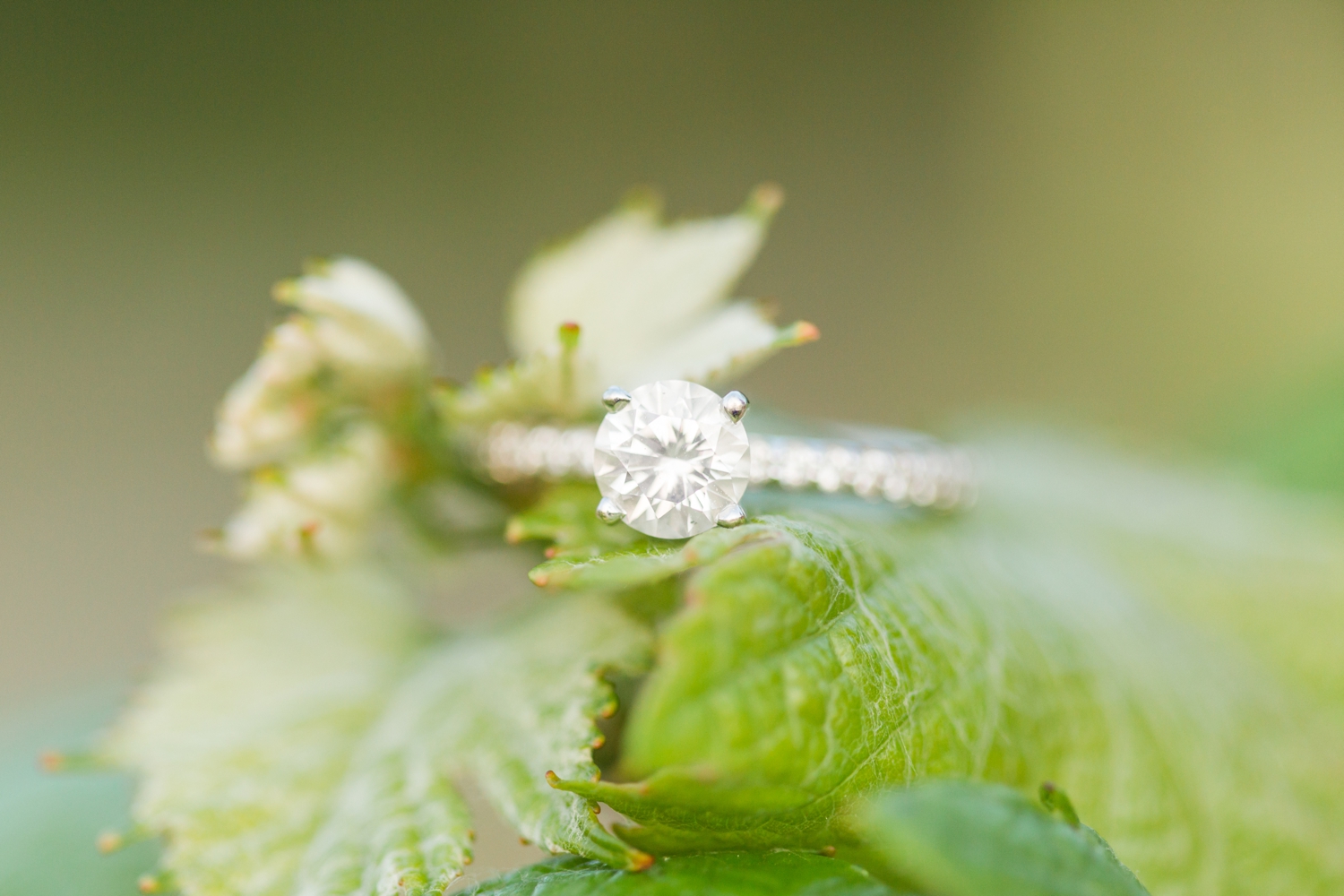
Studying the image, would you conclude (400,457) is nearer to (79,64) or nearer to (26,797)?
(26,797)

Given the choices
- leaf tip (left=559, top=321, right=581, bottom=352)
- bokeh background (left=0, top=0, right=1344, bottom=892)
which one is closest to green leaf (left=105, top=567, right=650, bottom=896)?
leaf tip (left=559, top=321, right=581, bottom=352)

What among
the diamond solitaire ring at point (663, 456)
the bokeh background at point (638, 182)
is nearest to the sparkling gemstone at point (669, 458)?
the diamond solitaire ring at point (663, 456)

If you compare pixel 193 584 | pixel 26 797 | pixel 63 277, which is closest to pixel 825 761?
pixel 26 797

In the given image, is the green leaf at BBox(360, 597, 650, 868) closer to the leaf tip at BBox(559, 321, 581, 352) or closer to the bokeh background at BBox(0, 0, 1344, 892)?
the leaf tip at BBox(559, 321, 581, 352)

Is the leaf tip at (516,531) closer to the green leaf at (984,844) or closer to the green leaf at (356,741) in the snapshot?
the green leaf at (356,741)

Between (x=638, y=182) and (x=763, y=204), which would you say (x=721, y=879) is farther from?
(x=638, y=182)

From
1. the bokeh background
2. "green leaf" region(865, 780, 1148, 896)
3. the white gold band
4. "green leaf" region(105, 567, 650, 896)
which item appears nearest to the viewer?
"green leaf" region(865, 780, 1148, 896)

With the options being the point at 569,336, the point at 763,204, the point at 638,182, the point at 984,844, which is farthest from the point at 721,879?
the point at 638,182
